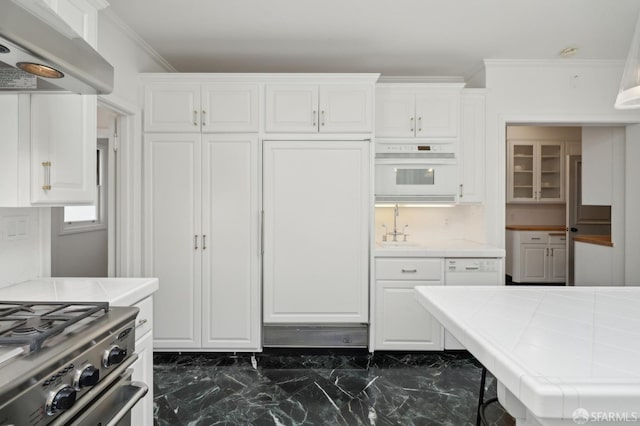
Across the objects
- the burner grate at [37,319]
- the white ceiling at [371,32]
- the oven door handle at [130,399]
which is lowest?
the oven door handle at [130,399]

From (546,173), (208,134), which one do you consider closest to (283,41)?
(208,134)

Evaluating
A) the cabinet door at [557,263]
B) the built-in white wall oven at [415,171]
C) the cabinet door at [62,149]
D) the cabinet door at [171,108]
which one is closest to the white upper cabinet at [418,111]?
the built-in white wall oven at [415,171]

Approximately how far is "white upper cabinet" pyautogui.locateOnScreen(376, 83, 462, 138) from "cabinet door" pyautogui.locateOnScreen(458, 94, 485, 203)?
180mm

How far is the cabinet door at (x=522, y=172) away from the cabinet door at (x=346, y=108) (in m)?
3.73

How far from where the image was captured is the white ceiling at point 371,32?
242 cm

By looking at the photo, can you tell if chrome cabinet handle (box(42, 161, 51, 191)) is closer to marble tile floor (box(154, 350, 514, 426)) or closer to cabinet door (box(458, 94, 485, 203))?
marble tile floor (box(154, 350, 514, 426))

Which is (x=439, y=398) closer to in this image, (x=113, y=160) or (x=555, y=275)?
(x=113, y=160)

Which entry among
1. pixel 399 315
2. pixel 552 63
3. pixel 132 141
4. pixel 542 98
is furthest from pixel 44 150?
pixel 552 63

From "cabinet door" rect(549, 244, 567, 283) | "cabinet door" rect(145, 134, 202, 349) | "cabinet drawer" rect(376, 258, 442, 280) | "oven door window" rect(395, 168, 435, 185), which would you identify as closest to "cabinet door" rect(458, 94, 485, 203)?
"oven door window" rect(395, 168, 435, 185)

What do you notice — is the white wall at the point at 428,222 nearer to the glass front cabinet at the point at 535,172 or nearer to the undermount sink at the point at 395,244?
the undermount sink at the point at 395,244

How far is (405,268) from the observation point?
3.01 metres

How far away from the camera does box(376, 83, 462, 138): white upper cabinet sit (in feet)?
10.4

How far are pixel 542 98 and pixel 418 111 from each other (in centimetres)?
126

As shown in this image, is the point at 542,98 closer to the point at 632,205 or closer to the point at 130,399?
the point at 632,205
